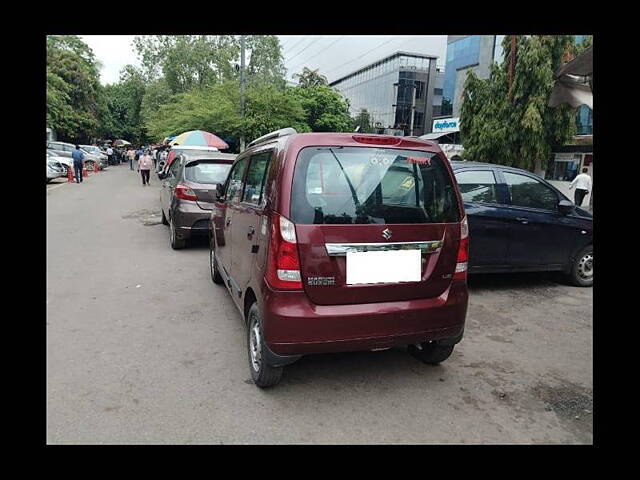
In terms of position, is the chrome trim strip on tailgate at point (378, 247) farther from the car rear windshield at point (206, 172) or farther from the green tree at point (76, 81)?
the green tree at point (76, 81)

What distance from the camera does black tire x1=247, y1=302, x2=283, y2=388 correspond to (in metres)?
3.03

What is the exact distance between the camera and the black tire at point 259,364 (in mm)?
3029

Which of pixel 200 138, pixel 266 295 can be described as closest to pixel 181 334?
pixel 266 295

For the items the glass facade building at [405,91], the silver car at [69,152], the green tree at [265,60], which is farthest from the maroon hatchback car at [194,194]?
the glass facade building at [405,91]

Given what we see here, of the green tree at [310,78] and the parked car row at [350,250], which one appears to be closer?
the parked car row at [350,250]

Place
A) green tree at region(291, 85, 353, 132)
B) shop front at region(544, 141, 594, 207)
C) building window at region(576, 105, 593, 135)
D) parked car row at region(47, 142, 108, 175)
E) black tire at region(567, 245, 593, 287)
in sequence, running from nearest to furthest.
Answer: black tire at region(567, 245, 593, 287)
shop front at region(544, 141, 594, 207)
building window at region(576, 105, 593, 135)
parked car row at region(47, 142, 108, 175)
green tree at region(291, 85, 353, 132)

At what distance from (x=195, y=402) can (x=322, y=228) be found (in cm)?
148

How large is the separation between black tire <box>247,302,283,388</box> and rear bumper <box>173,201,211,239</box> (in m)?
4.16

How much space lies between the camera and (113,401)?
9.78 feet

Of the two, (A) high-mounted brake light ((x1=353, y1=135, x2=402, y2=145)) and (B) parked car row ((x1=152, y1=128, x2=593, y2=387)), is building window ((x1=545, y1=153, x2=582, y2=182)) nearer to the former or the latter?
(B) parked car row ((x1=152, y1=128, x2=593, y2=387))

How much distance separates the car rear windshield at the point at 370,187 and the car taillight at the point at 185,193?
185 inches

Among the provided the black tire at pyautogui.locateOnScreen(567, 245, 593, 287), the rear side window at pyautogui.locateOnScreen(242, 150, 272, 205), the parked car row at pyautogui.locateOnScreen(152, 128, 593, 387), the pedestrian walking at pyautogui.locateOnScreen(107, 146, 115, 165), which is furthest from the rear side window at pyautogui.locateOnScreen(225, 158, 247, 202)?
the pedestrian walking at pyautogui.locateOnScreen(107, 146, 115, 165)

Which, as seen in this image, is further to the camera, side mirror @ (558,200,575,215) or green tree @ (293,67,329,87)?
green tree @ (293,67,329,87)

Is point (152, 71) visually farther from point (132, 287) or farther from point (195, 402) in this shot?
point (195, 402)
